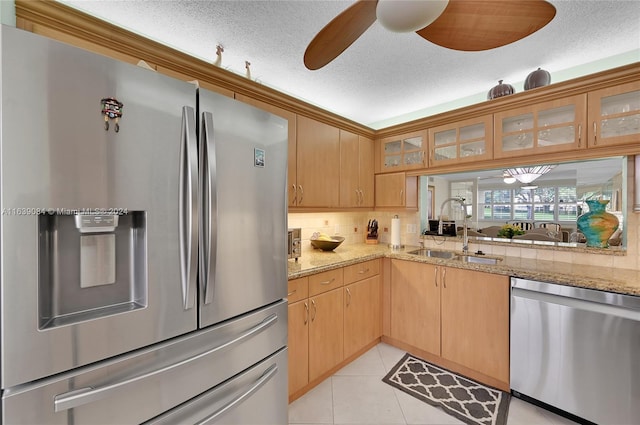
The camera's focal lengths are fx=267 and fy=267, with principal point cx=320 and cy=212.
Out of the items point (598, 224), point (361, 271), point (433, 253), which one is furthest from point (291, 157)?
point (598, 224)

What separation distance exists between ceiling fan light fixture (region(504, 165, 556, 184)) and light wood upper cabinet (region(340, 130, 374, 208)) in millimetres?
1332

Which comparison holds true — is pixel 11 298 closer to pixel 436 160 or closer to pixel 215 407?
pixel 215 407

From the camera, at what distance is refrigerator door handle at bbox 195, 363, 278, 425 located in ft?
3.65

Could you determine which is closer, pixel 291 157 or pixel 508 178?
pixel 291 157

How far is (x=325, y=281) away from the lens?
2023 millimetres

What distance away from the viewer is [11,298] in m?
0.72

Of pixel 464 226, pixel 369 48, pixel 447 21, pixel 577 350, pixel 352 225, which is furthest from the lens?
pixel 352 225

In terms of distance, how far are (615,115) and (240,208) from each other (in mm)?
2493

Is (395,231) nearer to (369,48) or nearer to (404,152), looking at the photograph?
(404,152)

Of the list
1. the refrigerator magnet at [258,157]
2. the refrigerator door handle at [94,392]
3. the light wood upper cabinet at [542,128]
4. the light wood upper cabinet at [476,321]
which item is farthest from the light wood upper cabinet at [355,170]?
the refrigerator door handle at [94,392]

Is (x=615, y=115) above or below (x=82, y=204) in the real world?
above

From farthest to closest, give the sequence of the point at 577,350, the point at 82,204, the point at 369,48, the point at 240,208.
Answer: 1. the point at 369,48
2. the point at 577,350
3. the point at 240,208
4. the point at 82,204

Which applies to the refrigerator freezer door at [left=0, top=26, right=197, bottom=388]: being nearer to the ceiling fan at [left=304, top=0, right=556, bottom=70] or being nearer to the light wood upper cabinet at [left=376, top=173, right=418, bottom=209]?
the ceiling fan at [left=304, top=0, right=556, bottom=70]

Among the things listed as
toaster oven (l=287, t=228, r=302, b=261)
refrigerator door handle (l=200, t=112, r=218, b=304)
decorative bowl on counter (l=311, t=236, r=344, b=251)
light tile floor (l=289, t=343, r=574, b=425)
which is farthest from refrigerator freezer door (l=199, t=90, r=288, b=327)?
decorative bowl on counter (l=311, t=236, r=344, b=251)
